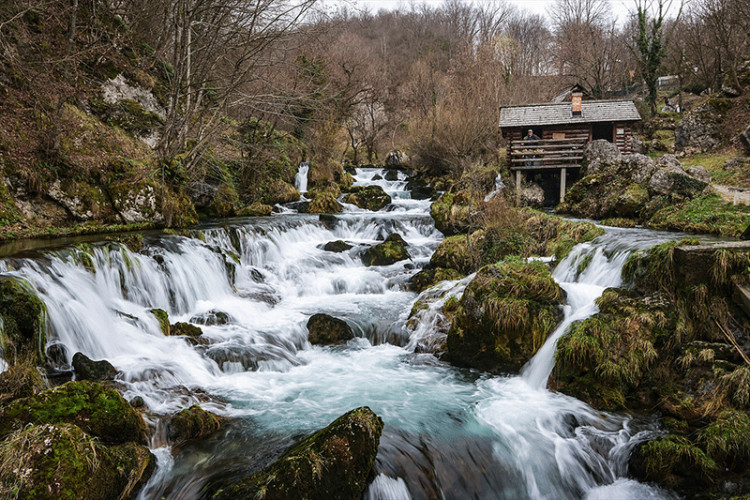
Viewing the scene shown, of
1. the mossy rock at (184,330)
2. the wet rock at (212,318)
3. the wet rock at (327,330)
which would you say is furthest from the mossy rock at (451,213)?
the mossy rock at (184,330)

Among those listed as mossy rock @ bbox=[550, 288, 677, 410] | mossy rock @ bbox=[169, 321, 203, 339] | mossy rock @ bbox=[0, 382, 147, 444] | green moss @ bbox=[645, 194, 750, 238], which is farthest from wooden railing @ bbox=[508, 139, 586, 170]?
mossy rock @ bbox=[0, 382, 147, 444]

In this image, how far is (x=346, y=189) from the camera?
24781 millimetres

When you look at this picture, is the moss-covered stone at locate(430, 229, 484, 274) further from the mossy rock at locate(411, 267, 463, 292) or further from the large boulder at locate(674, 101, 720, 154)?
the large boulder at locate(674, 101, 720, 154)

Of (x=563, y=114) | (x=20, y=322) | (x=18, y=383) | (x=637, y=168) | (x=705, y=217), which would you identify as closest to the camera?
→ (x=18, y=383)

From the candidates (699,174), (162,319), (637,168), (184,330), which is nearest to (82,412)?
(184,330)

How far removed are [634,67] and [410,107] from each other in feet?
82.1

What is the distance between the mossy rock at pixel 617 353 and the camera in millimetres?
5703

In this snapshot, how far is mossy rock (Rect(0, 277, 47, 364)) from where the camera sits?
212 inches

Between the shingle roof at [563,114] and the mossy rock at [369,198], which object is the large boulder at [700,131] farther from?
the mossy rock at [369,198]

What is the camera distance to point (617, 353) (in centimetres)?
590

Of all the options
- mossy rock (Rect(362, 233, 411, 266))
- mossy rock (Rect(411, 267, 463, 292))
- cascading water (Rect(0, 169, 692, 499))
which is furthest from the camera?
mossy rock (Rect(362, 233, 411, 266))

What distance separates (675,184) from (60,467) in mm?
16196

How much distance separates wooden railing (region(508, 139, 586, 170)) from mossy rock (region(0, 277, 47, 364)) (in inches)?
735

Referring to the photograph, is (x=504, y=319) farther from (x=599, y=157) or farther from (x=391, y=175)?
(x=391, y=175)
